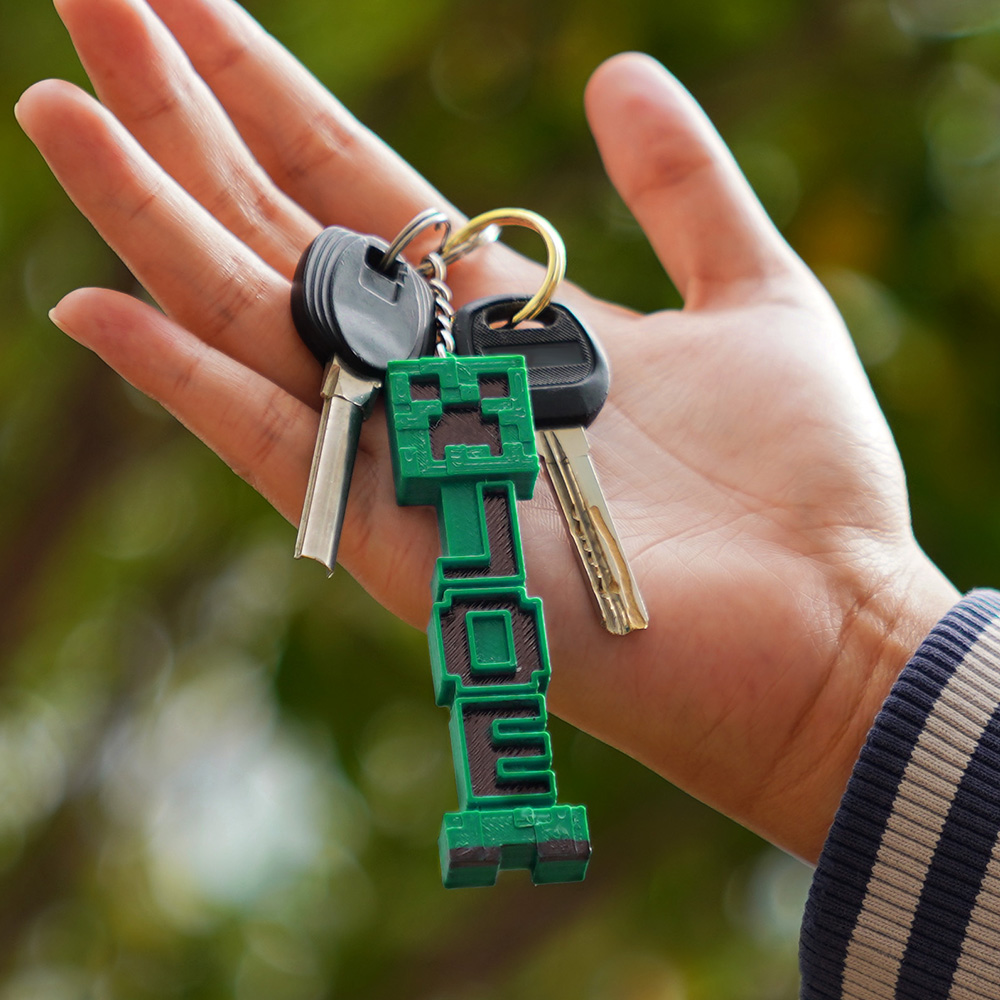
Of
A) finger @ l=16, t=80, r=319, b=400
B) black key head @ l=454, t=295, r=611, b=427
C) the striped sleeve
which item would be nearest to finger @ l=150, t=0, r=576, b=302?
black key head @ l=454, t=295, r=611, b=427

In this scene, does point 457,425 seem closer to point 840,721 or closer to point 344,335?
point 344,335

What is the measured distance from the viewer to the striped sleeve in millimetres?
1007

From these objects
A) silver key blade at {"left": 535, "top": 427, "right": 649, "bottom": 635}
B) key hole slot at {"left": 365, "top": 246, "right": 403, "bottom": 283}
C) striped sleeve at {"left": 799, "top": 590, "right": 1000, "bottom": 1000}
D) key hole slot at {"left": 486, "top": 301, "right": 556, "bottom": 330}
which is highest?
key hole slot at {"left": 365, "top": 246, "right": 403, "bottom": 283}

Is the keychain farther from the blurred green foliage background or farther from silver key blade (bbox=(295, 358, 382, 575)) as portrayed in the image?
the blurred green foliage background

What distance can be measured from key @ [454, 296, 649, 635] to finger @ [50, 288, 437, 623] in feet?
0.53

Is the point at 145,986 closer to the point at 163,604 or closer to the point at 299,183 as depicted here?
the point at 163,604

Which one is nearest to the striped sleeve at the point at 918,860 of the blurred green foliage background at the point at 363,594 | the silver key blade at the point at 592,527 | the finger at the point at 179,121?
the silver key blade at the point at 592,527

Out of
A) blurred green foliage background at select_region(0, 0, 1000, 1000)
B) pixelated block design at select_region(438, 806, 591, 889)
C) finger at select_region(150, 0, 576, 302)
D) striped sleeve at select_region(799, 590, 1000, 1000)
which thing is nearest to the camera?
pixelated block design at select_region(438, 806, 591, 889)

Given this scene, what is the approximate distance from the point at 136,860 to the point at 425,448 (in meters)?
1.96

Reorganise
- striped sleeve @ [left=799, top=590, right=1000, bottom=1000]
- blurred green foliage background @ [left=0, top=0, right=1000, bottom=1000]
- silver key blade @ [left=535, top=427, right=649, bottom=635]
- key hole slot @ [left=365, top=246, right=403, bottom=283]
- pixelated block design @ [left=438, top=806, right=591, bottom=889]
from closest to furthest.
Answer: pixelated block design @ [left=438, top=806, right=591, bottom=889] < striped sleeve @ [left=799, top=590, right=1000, bottom=1000] < silver key blade @ [left=535, top=427, right=649, bottom=635] < key hole slot @ [left=365, top=246, right=403, bottom=283] < blurred green foliage background @ [left=0, top=0, right=1000, bottom=1000]

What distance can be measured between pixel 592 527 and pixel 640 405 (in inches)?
11.5

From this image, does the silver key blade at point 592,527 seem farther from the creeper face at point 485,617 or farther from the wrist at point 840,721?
the wrist at point 840,721

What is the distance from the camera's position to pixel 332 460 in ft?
3.51

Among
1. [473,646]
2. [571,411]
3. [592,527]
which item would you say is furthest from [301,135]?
[473,646]
